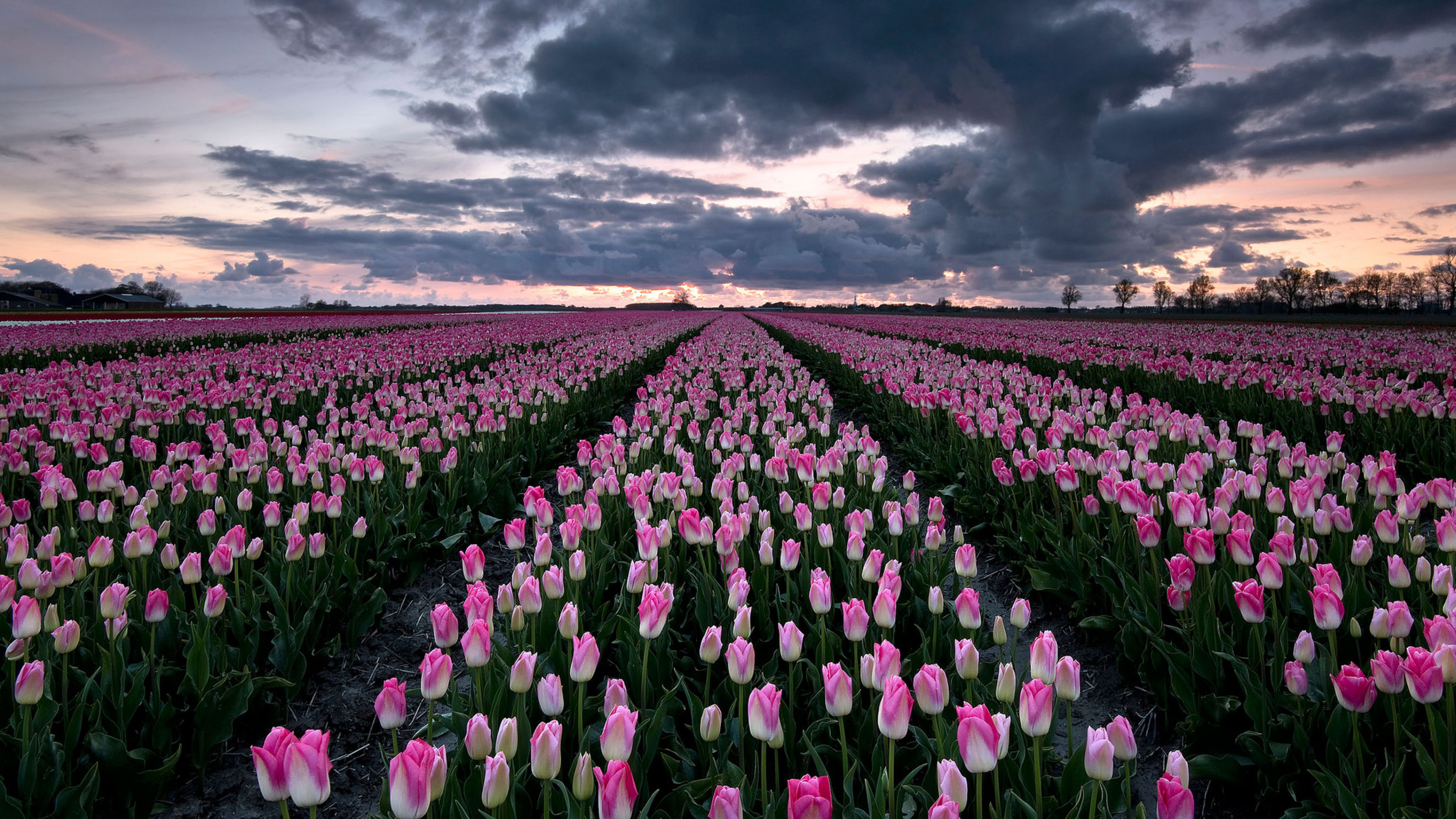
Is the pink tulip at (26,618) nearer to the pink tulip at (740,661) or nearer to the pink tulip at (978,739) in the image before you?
the pink tulip at (740,661)

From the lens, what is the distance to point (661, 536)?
3240mm

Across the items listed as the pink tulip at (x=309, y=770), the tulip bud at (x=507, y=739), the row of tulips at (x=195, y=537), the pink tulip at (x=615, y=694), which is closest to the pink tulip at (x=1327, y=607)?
the pink tulip at (x=615, y=694)

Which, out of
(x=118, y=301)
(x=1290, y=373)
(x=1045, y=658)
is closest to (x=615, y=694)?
(x=1045, y=658)

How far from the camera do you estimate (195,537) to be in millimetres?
4082

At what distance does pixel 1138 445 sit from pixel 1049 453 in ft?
1.68

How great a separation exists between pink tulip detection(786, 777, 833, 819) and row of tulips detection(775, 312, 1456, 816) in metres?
1.66

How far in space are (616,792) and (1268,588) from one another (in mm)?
3290

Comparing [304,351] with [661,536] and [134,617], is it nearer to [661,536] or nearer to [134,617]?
[134,617]

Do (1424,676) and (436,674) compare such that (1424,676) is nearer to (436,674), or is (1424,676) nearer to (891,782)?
(891,782)

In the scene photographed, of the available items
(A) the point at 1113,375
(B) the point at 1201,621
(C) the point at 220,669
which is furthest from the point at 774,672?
(A) the point at 1113,375

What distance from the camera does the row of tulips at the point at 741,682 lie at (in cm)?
169

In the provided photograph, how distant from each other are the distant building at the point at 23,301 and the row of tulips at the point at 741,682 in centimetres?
10855

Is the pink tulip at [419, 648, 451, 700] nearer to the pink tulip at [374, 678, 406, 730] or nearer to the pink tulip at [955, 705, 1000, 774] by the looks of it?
the pink tulip at [374, 678, 406, 730]

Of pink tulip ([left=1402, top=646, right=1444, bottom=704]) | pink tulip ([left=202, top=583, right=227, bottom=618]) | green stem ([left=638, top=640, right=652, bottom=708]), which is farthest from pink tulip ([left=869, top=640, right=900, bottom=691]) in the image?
pink tulip ([left=202, top=583, right=227, bottom=618])
